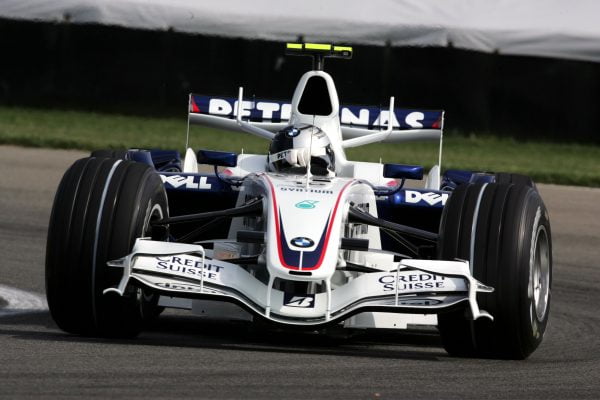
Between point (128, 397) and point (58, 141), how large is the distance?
13671 mm

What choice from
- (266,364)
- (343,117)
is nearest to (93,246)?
(266,364)

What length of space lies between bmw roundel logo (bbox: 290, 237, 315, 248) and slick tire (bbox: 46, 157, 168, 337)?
0.95m

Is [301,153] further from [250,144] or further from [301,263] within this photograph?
[250,144]

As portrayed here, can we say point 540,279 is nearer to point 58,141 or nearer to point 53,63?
point 58,141

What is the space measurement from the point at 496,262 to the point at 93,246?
227 cm

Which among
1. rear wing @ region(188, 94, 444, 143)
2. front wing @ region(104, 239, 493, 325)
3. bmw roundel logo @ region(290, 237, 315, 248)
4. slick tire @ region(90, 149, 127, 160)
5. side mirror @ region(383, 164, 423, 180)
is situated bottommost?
front wing @ region(104, 239, 493, 325)

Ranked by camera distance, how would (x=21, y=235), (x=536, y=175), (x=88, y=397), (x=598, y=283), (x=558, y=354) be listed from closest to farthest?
(x=88, y=397)
(x=558, y=354)
(x=598, y=283)
(x=21, y=235)
(x=536, y=175)

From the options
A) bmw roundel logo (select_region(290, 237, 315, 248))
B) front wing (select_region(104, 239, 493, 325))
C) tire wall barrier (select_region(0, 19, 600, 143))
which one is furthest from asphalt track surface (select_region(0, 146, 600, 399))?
tire wall barrier (select_region(0, 19, 600, 143))

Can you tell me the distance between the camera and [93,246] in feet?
→ 27.1

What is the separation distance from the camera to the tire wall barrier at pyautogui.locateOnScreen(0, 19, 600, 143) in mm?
22719

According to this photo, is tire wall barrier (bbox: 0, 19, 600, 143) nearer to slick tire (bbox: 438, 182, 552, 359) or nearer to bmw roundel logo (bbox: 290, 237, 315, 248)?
slick tire (bbox: 438, 182, 552, 359)

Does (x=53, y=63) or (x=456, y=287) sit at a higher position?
(x=53, y=63)

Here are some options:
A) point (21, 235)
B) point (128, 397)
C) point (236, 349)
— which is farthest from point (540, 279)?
point (21, 235)

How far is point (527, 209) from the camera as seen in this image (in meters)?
8.41
